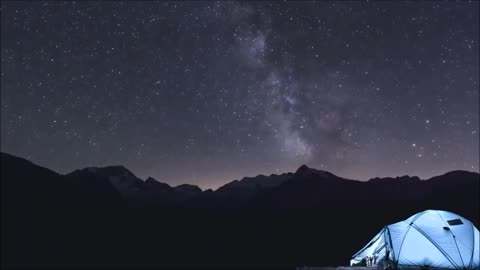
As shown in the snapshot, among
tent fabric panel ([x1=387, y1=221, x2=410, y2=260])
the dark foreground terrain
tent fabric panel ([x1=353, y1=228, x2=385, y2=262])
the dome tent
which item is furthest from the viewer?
the dark foreground terrain

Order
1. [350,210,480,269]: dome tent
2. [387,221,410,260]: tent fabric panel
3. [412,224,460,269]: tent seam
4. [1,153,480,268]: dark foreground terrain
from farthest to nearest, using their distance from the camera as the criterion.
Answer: [1,153,480,268]: dark foreground terrain < [387,221,410,260]: tent fabric panel < [350,210,480,269]: dome tent < [412,224,460,269]: tent seam

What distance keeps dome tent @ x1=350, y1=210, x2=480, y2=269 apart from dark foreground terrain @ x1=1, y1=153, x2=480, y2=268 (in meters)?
56.8

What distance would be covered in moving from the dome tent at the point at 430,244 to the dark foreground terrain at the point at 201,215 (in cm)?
5681

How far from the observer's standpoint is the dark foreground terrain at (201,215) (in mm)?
96688

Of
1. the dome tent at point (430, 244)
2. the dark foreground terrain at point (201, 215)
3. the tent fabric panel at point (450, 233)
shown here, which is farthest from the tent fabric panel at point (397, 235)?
the dark foreground terrain at point (201, 215)

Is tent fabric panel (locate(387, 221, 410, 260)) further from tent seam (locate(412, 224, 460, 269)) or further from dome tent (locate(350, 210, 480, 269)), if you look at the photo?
tent seam (locate(412, 224, 460, 269))

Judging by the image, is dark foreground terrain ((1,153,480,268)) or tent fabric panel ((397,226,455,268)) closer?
tent fabric panel ((397,226,455,268))

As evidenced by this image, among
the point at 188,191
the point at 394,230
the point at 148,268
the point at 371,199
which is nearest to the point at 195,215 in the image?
the point at 188,191

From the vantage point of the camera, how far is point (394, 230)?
743 inches

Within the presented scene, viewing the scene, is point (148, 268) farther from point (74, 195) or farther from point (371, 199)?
point (371, 199)

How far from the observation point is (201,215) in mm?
143250

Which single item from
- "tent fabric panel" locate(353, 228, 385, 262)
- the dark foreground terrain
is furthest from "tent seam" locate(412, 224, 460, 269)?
the dark foreground terrain

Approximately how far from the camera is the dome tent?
57.3ft

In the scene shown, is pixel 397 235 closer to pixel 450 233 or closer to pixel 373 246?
pixel 373 246
